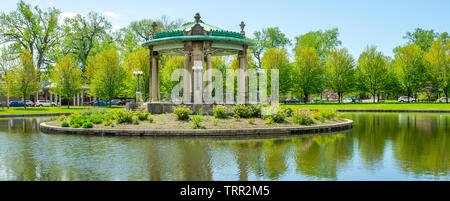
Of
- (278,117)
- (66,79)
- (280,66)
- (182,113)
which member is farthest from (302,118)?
(66,79)

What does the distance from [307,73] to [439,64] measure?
22.3 metres

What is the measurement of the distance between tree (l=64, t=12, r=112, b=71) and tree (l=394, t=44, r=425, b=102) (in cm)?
5543

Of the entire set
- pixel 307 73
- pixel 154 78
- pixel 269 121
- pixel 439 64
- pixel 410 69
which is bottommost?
pixel 269 121

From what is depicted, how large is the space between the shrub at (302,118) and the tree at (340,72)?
44778mm

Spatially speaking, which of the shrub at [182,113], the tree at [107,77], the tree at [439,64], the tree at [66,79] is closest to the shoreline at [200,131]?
the shrub at [182,113]

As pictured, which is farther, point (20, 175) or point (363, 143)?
point (363, 143)

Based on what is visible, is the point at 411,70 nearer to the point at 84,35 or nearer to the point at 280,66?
the point at 280,66

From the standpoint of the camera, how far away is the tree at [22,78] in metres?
47.6

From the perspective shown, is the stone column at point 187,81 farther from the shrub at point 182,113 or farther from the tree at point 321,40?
the tree at point 321,40

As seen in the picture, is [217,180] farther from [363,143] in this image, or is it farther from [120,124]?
[120,124]

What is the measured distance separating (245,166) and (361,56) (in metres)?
64.4

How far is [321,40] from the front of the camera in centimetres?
7969
